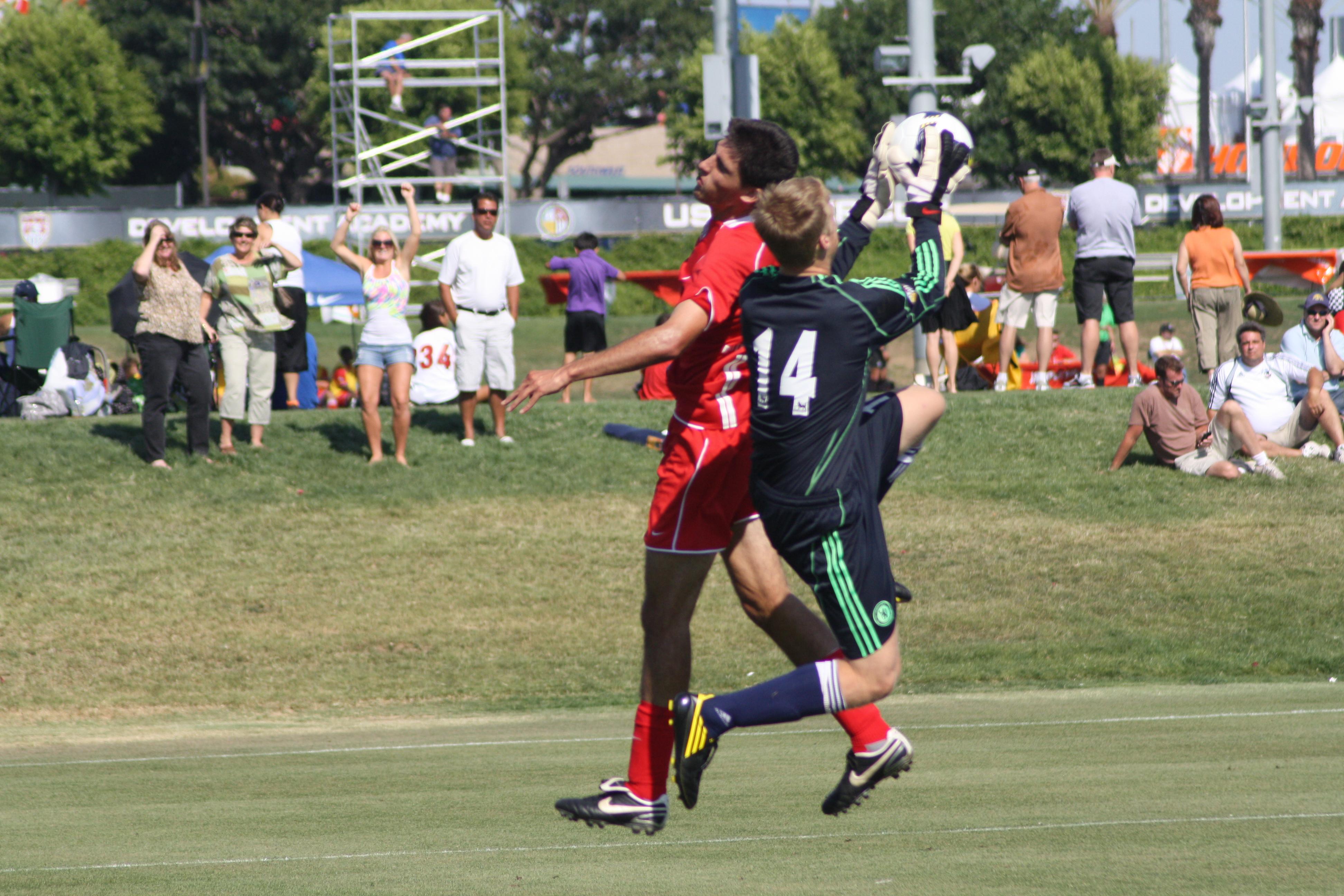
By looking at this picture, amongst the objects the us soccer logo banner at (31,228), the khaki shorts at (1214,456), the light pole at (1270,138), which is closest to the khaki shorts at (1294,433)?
the khaki shorts at (1214,456)

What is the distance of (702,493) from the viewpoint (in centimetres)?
505

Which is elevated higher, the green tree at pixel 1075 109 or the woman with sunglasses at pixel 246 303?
the green tree at pixel 1075 109

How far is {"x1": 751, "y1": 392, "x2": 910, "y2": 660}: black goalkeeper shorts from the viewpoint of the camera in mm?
4750

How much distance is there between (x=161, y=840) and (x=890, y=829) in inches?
112

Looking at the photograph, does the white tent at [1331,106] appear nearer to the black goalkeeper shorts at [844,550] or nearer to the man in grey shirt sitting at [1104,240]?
the man in grey shirt sitting at [1104,240]

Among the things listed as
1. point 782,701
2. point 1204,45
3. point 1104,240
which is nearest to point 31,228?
point 1104,240

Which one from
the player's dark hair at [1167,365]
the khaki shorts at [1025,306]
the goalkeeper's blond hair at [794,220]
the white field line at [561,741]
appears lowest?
the white field line at [561,741]

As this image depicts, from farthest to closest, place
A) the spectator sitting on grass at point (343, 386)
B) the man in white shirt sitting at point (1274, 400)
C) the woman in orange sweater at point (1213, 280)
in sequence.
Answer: the spectator sitting on grass at point (343, 386)
the woman in orange sweater at point (1213, 280)
the man in white shirt sitting at point (1274, 400)

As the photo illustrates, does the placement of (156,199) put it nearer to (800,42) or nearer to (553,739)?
(800,42)

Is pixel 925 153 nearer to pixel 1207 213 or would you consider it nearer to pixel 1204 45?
pixel 1207 213

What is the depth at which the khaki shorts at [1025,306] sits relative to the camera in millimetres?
15641

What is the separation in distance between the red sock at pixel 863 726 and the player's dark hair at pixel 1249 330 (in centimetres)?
1072

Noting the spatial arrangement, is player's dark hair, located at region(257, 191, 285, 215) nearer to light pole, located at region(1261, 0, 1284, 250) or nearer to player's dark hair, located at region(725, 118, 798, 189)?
player's dark hair, located at region(725, 118, 798, 189)

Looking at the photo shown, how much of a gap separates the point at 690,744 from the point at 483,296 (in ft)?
32.4
